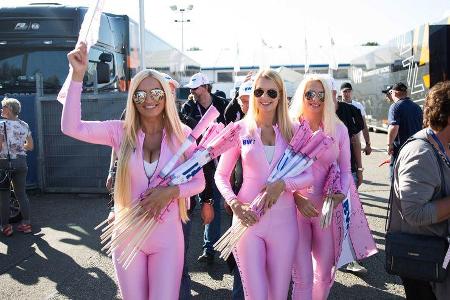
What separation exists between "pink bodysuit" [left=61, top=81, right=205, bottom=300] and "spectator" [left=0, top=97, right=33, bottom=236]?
431 cm

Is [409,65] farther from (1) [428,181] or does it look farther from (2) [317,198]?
(1) [428,181]

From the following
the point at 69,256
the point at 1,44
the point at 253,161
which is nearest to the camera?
the point at 253,161

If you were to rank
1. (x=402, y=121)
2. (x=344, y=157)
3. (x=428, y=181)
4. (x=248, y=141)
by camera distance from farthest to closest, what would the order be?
(x=402, y=121) < (x=344, y=157) < (x=248, y=141) < (x=428, y=181)

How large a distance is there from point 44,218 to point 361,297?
5.34 meters

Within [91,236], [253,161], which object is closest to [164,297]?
[253,161]

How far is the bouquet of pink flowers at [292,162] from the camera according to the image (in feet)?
9.89

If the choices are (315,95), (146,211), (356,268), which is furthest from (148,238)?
(356,268)

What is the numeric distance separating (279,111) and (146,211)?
1258mm

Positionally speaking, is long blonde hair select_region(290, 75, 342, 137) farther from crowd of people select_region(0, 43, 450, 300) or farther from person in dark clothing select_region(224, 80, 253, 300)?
person in dark clothing select_region(224, 80, 253, 300)

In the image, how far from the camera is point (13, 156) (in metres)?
6.55

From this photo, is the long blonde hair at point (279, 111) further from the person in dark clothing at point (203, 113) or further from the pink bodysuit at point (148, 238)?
the person in dark clothing at point (203, 113)

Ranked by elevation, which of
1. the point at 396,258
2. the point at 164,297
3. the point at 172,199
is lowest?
the point at 164,297

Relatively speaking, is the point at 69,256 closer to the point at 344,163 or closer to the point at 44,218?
the point at 44,218

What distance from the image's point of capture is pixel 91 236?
6512mm
